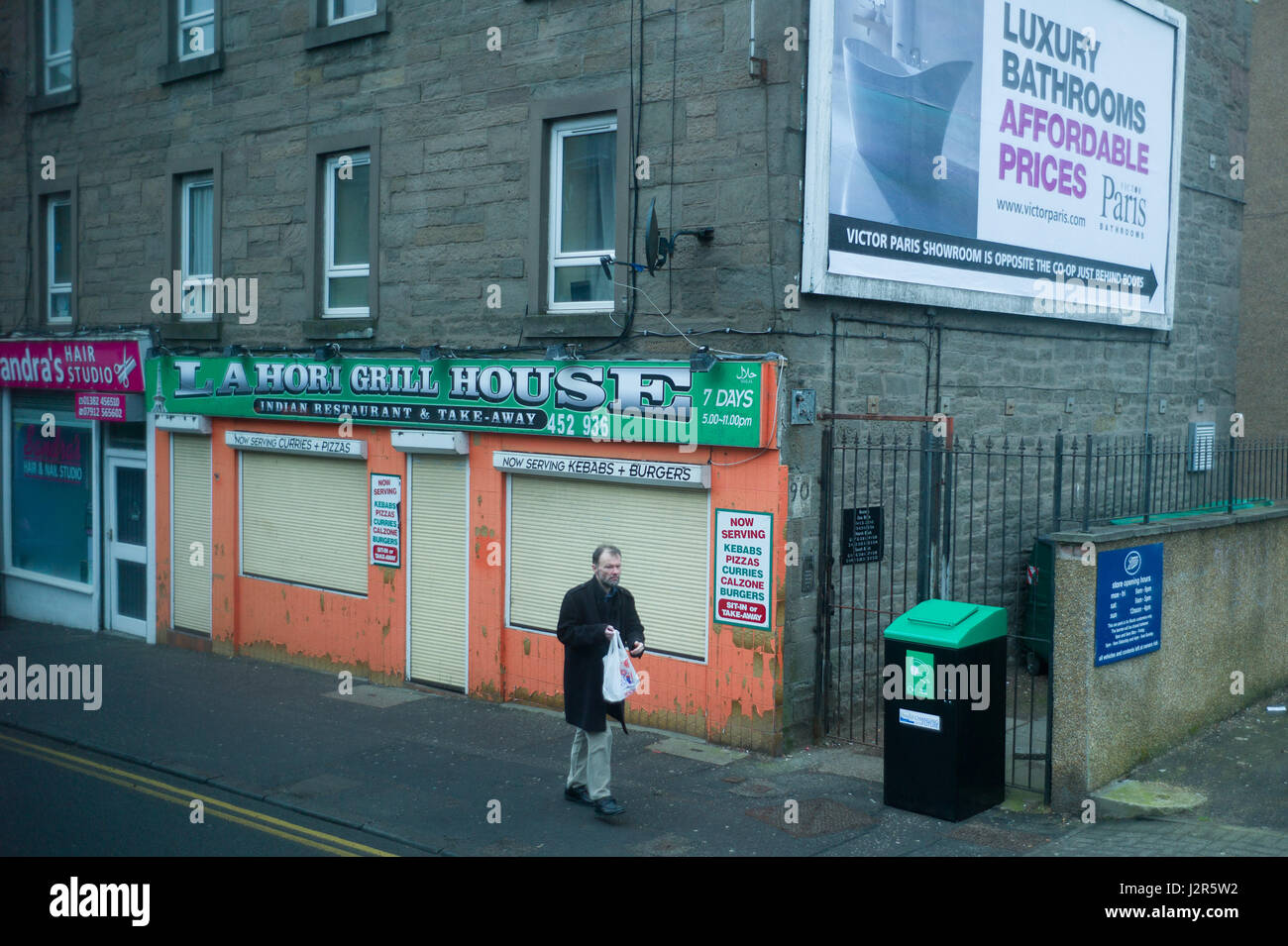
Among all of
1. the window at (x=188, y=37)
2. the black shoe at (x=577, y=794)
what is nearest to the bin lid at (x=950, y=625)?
the black shoe at (x=577, y=794)

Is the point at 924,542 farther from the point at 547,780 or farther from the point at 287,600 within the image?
the point at 287,600

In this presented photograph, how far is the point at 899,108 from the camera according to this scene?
10.7m

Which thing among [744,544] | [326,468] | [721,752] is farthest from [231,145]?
[721,752]

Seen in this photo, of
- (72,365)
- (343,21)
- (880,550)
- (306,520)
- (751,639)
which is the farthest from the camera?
(72,365)

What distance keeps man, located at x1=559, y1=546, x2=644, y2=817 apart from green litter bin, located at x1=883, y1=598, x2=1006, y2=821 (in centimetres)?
183

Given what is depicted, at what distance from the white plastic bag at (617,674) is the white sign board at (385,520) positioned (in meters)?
5.01

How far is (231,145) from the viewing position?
1442 centimetres

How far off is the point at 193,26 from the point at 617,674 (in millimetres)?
11034

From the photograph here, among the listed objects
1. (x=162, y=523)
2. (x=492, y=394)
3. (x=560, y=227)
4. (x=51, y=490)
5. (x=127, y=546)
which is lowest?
(x=127, y=546)

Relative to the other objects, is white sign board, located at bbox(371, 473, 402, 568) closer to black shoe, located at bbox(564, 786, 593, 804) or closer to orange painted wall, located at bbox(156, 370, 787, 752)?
orange painted wall, located at bbox(156, 370, 787, 752)

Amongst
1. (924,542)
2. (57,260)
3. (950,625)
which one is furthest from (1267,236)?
(57,260)

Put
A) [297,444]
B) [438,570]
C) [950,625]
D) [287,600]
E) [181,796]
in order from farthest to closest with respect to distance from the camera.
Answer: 1. [287,600]
2. [297,444]
3. [438,570]
4. [181,796]
5. [950,625]

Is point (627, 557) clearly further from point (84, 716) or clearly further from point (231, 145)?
point (231, 145)

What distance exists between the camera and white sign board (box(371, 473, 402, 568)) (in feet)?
41.9
